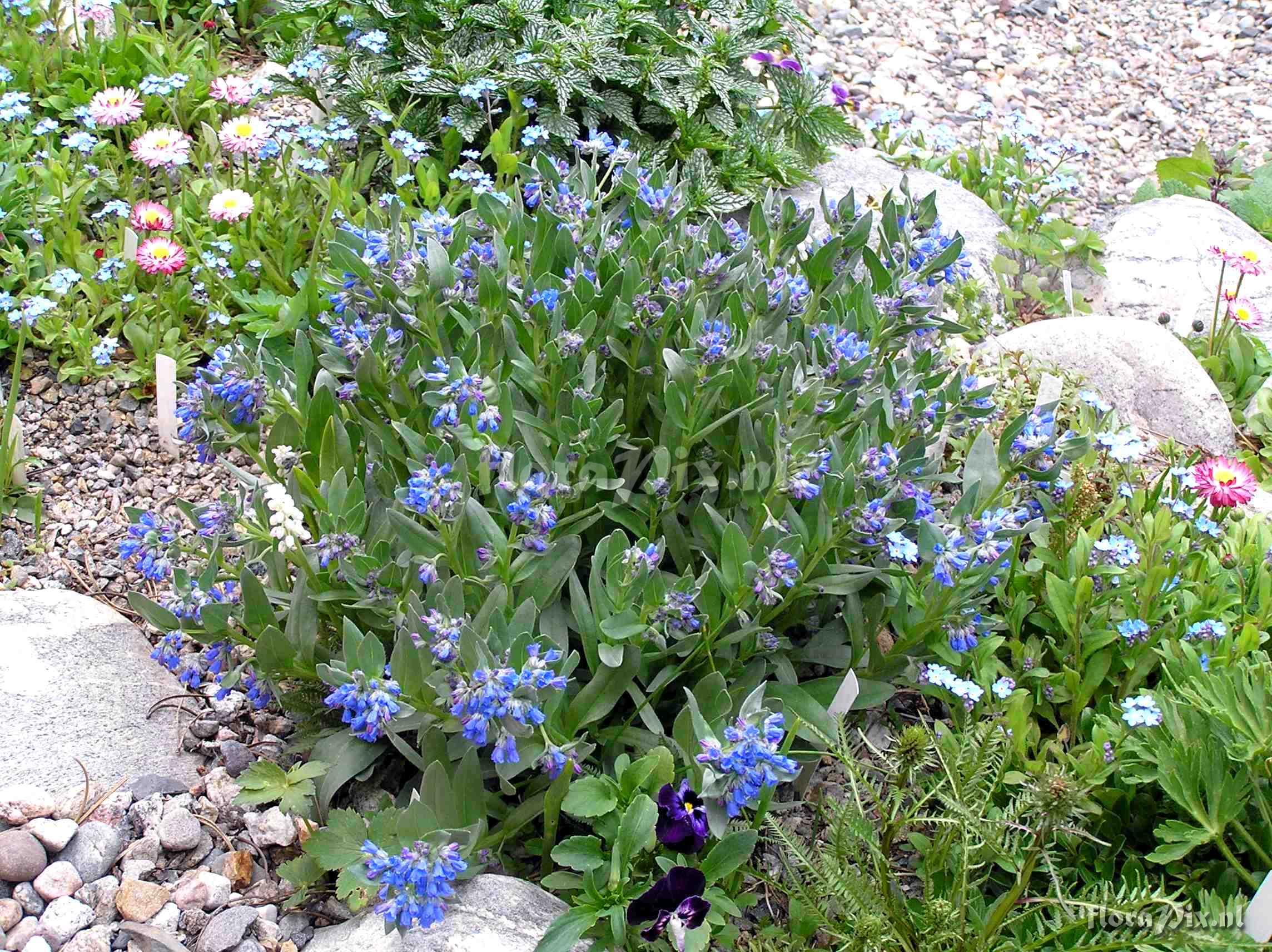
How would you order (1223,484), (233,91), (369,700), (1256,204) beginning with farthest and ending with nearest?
(1256,204) → (233,91) → (1223,484) → (369,700)

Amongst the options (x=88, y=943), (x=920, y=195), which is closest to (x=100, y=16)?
(x=920, y=195)

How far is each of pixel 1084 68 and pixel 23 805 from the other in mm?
5870

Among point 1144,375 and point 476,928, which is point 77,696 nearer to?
point 476,928

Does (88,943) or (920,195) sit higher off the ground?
(920,195)

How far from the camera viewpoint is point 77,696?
226 centimetres

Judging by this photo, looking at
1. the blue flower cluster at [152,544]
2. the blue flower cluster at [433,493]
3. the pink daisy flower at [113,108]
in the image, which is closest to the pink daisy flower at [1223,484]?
the blue flower cluster at [433,493]

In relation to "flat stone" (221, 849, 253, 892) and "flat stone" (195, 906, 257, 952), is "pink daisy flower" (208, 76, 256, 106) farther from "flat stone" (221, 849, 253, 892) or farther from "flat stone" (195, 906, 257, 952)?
"flat stone" (195, 906, 257, 952)

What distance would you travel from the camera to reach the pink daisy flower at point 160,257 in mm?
3133

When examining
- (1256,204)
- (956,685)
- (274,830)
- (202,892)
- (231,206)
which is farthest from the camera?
(1256,204)

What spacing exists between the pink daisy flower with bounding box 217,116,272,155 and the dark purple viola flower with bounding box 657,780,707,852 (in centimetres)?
244

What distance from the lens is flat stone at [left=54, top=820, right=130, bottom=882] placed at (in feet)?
6.50

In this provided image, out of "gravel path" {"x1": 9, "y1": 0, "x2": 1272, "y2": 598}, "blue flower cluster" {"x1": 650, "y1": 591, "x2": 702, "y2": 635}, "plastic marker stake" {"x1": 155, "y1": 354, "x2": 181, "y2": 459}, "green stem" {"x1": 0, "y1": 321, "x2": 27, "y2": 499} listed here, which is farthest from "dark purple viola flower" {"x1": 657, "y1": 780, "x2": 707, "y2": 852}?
"gravel path" {"x1": 9, "y1": 0, "x2": 1272, "y2": 598}

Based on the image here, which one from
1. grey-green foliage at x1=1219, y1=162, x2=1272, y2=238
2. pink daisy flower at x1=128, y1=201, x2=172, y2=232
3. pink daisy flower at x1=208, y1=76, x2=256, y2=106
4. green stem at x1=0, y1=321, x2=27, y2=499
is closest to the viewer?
green stem at x1=0, y1=321, x2=27, y2=499

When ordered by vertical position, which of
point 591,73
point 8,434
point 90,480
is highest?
point 591,73
